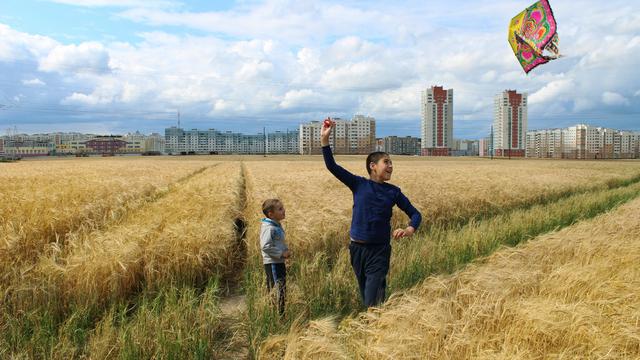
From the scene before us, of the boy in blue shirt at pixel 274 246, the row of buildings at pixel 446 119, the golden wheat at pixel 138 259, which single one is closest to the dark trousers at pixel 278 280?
the boy in blue shirt at pixel 274 246

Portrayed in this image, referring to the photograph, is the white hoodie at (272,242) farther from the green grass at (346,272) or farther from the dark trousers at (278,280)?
the green grass at (346,272)

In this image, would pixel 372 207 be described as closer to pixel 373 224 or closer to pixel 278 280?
pixel 373 224

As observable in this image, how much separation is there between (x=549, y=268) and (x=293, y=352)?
12.2 ft

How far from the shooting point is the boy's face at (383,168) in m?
4.76

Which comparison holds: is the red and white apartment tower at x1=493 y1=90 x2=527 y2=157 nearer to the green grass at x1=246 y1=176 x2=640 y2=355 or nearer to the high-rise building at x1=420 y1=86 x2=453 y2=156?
the high-rise building at x1=420 y1=86 x2=453 y2=156

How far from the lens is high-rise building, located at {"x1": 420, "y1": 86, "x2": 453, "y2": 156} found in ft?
552

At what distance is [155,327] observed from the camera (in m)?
4.55

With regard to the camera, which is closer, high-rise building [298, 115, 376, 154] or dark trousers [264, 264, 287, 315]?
dark trousers [264, 264, 287, 315]

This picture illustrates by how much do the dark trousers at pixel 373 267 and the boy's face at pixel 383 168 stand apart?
2.49 ft

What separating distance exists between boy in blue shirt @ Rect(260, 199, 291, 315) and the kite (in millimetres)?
15334

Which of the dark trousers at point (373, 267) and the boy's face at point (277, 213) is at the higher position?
the boy's face at point (277, 213)

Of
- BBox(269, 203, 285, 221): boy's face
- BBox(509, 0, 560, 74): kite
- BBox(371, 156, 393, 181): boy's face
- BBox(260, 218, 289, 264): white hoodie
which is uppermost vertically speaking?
BBox(509, 0, 560, 74): kite

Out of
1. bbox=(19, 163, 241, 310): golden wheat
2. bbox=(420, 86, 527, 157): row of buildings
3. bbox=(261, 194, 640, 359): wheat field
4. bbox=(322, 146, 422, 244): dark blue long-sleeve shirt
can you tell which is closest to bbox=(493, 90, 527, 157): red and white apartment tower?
bbox=(420, 86, 527, 157): row of buildings

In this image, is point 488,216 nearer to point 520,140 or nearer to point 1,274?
point 1,274
